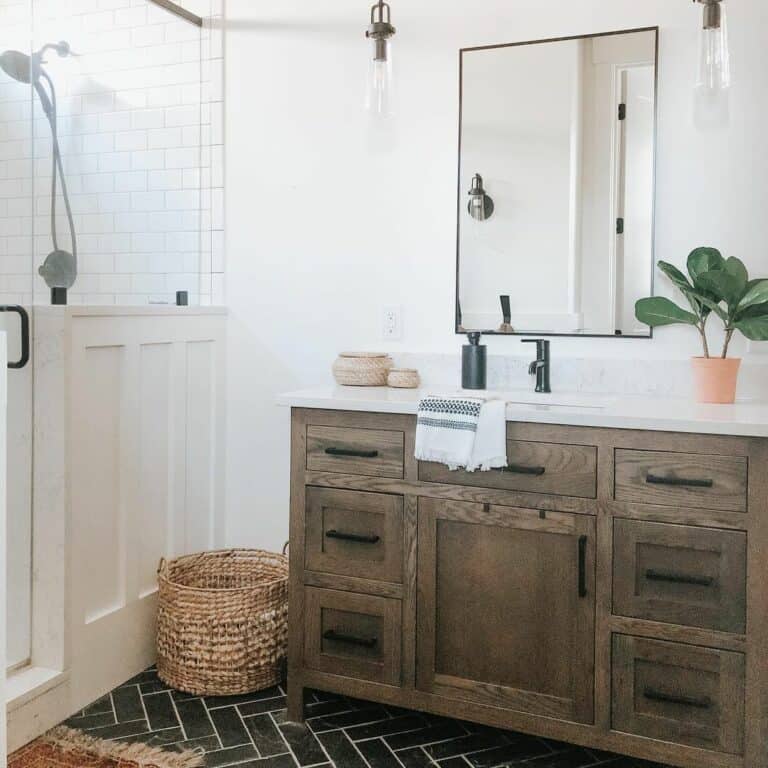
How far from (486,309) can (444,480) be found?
749mm

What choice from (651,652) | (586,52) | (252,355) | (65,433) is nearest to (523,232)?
(586,52)

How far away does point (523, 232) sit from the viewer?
9.16ft

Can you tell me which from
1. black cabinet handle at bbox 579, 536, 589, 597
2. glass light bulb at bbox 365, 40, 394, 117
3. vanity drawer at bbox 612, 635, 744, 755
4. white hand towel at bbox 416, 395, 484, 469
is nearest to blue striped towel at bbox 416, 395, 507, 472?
white hand towel at bbox 416, 395, 484, 469

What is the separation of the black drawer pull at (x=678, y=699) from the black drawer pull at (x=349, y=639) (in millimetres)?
723

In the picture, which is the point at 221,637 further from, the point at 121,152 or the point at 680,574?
the point at 121,152

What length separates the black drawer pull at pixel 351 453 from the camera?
2391mm

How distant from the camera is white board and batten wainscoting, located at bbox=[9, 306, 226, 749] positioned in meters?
2.49

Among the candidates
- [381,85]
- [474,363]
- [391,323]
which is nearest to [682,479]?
[474,363]

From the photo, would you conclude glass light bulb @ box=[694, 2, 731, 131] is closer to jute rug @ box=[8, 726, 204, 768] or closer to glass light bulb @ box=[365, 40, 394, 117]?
glass light bulb @ box=[365, 40, 394, 117]

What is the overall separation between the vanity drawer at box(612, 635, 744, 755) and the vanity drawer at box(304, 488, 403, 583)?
62cm

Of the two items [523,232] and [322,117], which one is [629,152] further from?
[322,117]

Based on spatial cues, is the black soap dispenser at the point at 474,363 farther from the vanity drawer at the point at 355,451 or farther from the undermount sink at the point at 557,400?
the vanity drawer at the point at 355,451

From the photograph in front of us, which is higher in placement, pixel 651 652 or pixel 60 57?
pixel 60 57

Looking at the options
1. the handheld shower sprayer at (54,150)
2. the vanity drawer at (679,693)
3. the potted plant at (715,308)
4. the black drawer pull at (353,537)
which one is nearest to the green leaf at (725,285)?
the potted plant at (715,308)
